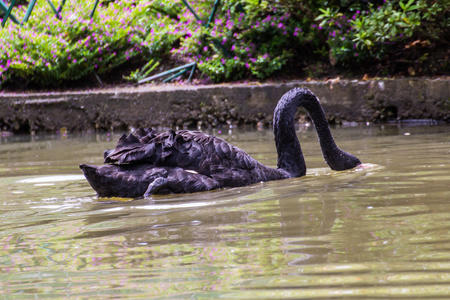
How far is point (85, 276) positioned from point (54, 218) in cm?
143

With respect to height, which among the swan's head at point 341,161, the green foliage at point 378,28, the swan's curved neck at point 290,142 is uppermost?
the green foliage at point 378,28

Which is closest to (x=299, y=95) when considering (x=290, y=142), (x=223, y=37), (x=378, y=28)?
(x=290, y=142)

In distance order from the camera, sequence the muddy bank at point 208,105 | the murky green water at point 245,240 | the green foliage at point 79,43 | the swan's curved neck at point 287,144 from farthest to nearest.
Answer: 1. the green foliage at point 79,43
2. the muddy bank at point 208,105
3. the swan's curved neck at point 287,144
4. the murky green water at point 245,240

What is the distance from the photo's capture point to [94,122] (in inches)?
472

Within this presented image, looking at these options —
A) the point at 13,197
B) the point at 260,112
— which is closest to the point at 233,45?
the point at 260,112

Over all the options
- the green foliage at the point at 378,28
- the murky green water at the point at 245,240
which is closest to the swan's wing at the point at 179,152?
the murky green water at the point at 245,240

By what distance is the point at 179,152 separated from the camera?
442cm

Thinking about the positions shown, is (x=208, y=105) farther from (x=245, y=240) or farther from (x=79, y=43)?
(x=245, y=240)

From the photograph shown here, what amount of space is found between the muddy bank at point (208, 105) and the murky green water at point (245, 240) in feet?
13.6

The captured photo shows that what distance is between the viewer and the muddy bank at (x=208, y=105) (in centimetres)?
921

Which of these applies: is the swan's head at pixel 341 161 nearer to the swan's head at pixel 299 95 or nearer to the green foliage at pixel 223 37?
the swan's head at pixel 299 95

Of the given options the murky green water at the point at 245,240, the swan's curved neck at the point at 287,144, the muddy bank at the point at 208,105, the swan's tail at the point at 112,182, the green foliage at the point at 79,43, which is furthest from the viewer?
the green foliage at the point at 79,43

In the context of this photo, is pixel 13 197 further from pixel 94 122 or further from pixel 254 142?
pixel 94 122

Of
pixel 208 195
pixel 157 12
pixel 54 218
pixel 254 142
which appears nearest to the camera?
pixel 54 218
